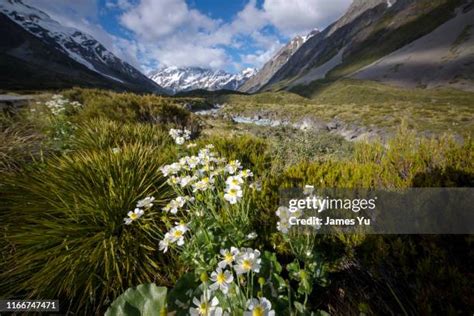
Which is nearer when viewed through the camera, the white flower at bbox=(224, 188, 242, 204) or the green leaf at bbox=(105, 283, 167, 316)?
the green leaf at bbox=(105, 283, 167, 316)

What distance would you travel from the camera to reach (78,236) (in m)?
2.81

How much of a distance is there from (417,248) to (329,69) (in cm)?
16681

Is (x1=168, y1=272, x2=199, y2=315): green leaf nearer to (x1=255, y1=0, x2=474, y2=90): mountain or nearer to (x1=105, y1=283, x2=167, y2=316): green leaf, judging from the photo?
(x1=105, y1=283, x2=167, y2=316): green leaf

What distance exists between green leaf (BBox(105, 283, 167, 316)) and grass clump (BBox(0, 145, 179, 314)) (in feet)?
1.60

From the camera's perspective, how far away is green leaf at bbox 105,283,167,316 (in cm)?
192

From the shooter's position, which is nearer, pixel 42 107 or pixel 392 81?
pixel 42 107

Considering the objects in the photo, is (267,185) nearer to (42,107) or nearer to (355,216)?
(355,216)

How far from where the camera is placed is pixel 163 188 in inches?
148

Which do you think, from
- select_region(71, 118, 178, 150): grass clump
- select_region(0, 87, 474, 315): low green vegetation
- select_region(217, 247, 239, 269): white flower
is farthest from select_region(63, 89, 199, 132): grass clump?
select_region(217, 247, 239, 269): white flower

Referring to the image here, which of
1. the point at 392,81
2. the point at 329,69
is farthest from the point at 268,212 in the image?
the point at 329,69

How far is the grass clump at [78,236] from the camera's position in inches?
98.6

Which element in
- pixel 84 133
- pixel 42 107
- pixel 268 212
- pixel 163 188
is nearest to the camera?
pixel 268 212

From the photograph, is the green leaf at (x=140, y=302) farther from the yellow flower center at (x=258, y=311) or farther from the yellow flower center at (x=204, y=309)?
the yellow flower center at (x=258, y=311)

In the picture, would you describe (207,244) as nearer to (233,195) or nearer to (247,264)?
(233,195)
